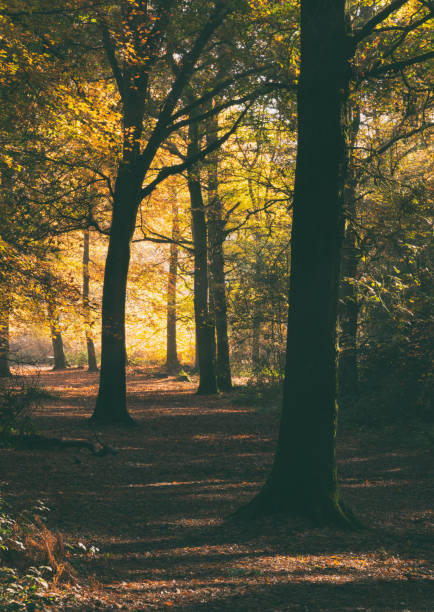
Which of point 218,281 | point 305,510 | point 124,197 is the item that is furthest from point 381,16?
point 218,281

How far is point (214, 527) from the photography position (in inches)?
251

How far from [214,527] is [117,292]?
7.32 metres

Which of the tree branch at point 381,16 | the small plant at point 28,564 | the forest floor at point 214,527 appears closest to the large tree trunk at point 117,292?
the forest floor at point 214,527

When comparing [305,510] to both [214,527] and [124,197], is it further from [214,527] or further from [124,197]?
[124,197]

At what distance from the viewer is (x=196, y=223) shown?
19.1m

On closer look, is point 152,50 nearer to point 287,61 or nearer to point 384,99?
point 287,61

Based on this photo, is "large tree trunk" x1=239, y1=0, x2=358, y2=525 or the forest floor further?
"large tree trunk" x1=239, y1=0, x2=358, y2=525

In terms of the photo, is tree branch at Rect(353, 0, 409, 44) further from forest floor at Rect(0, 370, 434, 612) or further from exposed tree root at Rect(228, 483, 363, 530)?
forest floor at Rect(0, 370, 434, 612)

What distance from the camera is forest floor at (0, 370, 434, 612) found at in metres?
4.61

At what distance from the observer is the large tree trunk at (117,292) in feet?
41.4

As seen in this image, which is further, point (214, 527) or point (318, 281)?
point (214, 527)

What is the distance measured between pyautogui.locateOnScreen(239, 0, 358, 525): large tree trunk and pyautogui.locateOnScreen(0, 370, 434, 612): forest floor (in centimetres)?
38

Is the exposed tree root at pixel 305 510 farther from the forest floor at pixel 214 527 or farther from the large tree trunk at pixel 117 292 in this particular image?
the large tree trunk at pixel 117 292

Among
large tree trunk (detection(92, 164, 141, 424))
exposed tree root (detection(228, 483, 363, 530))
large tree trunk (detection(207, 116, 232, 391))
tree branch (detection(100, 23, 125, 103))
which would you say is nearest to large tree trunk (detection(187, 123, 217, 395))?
large tree trunk (detection(207, 116, 232, 391))
